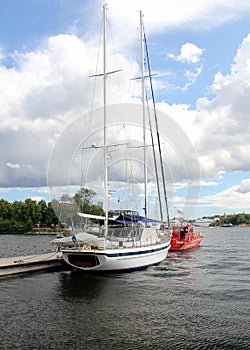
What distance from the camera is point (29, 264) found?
37375 millimetres

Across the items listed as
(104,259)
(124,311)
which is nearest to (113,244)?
(104,259)

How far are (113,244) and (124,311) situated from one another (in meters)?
14.1

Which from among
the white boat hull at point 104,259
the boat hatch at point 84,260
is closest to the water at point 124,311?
the white boat hull at point 104,259

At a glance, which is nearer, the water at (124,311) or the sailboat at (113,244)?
the water at (124,311)

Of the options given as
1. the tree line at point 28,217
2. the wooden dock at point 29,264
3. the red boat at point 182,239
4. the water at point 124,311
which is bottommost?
the water at point 124,311

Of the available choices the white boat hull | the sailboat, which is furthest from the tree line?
the white boat hull

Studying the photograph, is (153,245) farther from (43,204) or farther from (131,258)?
(43,204)

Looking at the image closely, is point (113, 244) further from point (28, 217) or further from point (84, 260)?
point (28, 217)

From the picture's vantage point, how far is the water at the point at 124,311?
19.3 m

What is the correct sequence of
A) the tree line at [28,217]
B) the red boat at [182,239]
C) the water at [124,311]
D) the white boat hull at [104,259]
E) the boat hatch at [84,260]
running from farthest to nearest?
the tree line at [28,217] → the red boat at [182,239] → the boat hatch at [84,260] → the white boat hull at [104,259] → the water at [124,311]

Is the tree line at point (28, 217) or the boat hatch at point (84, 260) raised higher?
the tree line at point (28, 217)

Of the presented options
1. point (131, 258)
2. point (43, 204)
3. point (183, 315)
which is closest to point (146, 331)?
point (183, 315)

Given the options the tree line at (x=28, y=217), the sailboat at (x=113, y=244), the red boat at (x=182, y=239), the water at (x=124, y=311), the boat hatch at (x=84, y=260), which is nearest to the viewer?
the water at (x=124, y=311)

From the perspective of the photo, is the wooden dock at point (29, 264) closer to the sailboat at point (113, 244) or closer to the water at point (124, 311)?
the water at point (124, 311)
